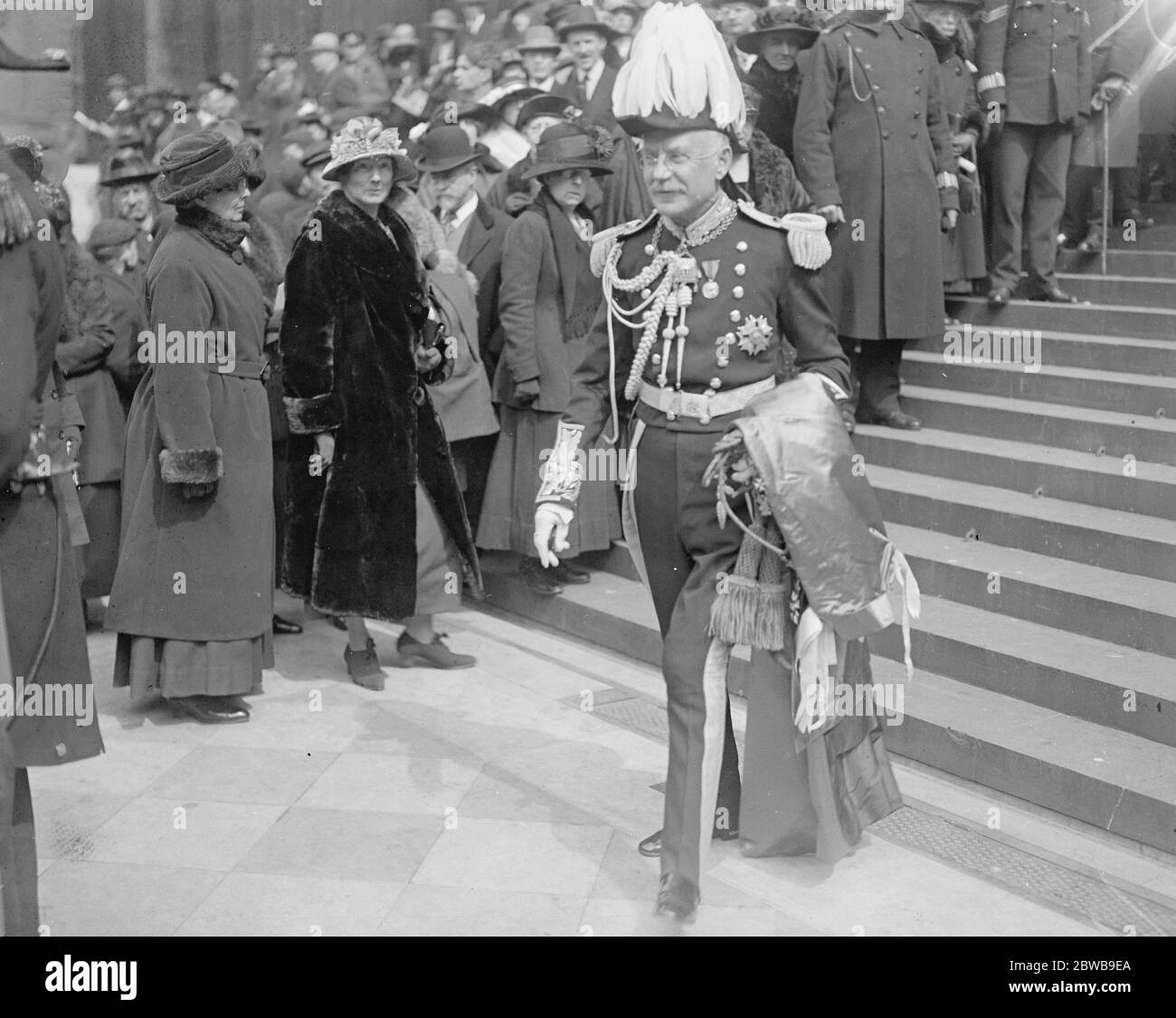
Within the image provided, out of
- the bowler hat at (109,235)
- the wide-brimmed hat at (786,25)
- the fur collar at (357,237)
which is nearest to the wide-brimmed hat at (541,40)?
the wide-brimmed hat at (786,25)

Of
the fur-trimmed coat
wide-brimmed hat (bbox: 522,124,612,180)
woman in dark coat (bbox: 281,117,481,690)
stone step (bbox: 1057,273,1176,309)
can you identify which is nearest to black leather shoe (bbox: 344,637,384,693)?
woman in dark coat (bbox: 281,117,481,690)

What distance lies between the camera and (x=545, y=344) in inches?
306

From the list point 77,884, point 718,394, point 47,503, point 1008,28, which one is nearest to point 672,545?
point 718,394

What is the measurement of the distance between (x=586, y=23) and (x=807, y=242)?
6453 millimetres

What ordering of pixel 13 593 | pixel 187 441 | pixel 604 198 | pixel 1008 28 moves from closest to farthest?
pixel 13 593, pixel 187 441, pixel 604 198, pixel 1008 28

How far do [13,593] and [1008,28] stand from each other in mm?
6935

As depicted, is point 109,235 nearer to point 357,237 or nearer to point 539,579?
point 357,237

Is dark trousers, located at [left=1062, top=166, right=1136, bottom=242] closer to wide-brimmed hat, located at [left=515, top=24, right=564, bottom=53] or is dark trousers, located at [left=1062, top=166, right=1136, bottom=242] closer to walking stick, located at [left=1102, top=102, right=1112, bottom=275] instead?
walking stick, located at [left=1102, top=102, right=1112, bottom=275]

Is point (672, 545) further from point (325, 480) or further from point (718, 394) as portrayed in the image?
point (325, 480)

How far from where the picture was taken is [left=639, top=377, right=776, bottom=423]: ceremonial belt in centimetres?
446

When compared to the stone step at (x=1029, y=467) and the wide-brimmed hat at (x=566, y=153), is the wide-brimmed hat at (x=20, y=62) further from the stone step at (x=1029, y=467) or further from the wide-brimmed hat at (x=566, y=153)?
the stone step at (x=1029, y=467)

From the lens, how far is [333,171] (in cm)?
658

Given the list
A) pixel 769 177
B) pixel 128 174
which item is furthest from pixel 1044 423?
pixel 128 174

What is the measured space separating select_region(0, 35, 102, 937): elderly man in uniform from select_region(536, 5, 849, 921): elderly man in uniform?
1.32m
